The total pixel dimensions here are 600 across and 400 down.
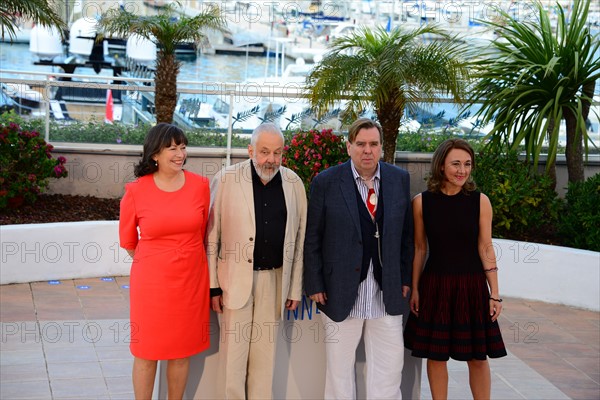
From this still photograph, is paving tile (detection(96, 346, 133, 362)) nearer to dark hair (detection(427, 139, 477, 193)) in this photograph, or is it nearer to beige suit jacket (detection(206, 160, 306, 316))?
beige suit jacket (detection(206, 160, 306, 316))

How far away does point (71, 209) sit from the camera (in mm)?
9461

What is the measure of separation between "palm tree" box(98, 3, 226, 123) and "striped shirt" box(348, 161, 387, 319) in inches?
213

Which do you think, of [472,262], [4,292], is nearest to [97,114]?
[4,292]

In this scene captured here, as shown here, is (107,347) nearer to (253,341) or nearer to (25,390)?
(25,390)

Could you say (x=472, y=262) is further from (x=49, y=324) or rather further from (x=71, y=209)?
(x=71, y=209)

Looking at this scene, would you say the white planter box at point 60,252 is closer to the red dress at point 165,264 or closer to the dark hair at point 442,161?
the red dress at point 165,264

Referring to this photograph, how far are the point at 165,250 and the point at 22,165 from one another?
5018mm

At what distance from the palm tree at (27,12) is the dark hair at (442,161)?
5.44 meters

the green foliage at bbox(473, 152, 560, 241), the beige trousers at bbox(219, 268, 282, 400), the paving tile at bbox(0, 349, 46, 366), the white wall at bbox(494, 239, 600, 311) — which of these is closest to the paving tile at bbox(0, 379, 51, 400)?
the paving tile at bbox(0, 349, 46, 366)

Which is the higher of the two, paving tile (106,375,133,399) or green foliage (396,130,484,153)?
green foliage (396,130,484,153)

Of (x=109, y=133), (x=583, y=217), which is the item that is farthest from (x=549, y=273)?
(x=109, y=133)

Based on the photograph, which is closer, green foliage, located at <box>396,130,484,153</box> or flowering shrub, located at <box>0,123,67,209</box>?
flowering shrub, located at <box>0,123,67,209</box>

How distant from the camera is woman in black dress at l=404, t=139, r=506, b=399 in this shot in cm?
493

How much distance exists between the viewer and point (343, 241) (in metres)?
4.79
